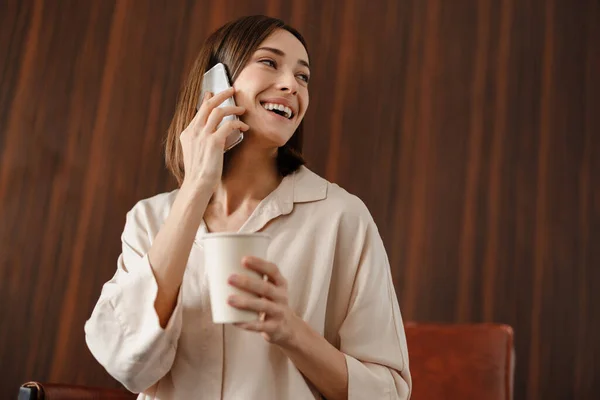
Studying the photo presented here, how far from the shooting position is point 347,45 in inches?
77.5

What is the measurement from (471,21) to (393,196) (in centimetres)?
59

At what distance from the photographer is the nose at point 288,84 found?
44.1 inches

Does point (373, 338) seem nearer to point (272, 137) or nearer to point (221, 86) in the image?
point (272, 137)

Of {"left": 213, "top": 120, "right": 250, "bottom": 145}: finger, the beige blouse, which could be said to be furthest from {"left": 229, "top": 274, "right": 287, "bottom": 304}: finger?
{"left": 213, "top": 120, "right": 250, "bottom": 145}: finger

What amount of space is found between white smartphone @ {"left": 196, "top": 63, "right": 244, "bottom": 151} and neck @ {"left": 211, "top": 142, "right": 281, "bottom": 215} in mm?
41

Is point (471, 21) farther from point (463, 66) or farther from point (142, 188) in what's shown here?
point (142, 188)

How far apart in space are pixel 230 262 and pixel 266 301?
7cm

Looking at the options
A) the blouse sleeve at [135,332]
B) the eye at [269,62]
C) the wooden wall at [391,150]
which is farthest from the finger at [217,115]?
the wooden wall at [391,150]

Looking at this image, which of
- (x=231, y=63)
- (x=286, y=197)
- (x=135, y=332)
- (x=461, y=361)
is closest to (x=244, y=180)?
(x=286, y=197)

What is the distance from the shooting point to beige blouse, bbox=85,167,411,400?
3.13 ft

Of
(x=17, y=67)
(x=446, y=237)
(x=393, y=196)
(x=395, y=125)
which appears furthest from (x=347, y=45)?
(x=17, y=67)

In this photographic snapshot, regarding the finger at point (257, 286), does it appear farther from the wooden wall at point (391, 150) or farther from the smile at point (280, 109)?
the wooden wall at point (391, 150)

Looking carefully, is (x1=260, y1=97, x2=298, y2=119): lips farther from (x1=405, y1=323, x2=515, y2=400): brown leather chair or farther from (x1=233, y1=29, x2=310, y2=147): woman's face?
(x1=405, y1=323, x2=515, y2=400): brown leather chair

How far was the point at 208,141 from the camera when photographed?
1051mm
